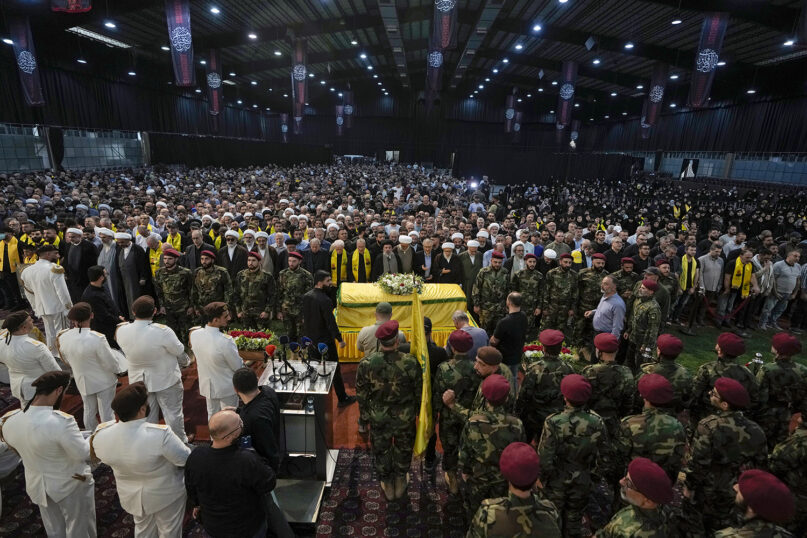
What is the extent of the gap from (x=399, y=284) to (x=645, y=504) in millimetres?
4887

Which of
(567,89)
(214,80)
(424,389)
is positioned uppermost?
(567,89)

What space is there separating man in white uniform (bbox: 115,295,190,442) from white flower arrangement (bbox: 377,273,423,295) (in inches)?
128

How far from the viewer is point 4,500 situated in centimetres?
407

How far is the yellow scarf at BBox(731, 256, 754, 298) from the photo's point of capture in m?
8.42

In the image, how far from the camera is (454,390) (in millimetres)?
3881

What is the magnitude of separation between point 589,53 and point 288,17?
16470 mm

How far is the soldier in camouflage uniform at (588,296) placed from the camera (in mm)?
7070

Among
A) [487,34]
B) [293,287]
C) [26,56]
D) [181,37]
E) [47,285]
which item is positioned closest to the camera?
[47,285]

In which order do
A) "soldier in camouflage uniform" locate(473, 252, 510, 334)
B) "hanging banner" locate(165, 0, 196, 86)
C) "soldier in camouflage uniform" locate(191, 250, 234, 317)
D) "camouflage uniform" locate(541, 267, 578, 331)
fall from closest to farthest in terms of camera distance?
"soldier in camouflage uniform" locate(191, 250, 234, 317) < "soldier in camouflage uniform" locate(473, 252, 510, 334) < "camouflage uniform" locate(541, 267, 578, 331) < "hanging banner" locate(165, 0, 196, 86)

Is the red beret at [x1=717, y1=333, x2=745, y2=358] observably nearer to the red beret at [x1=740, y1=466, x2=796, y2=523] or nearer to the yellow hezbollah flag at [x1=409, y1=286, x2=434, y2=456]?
the red beret at [x1=740, y1=466, x2=796, y2=523]

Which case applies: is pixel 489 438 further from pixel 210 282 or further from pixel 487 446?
pixel 210 282

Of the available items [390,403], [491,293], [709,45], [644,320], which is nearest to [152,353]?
[390,403]

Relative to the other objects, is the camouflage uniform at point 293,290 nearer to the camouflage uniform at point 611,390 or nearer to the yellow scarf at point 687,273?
the camouflage uniform at point 611,390

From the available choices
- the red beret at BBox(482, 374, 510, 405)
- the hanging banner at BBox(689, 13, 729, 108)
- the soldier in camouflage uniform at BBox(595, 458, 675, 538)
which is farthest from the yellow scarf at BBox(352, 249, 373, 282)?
Answer: the hanging banner at BBox(689, 13, 729, 108)
